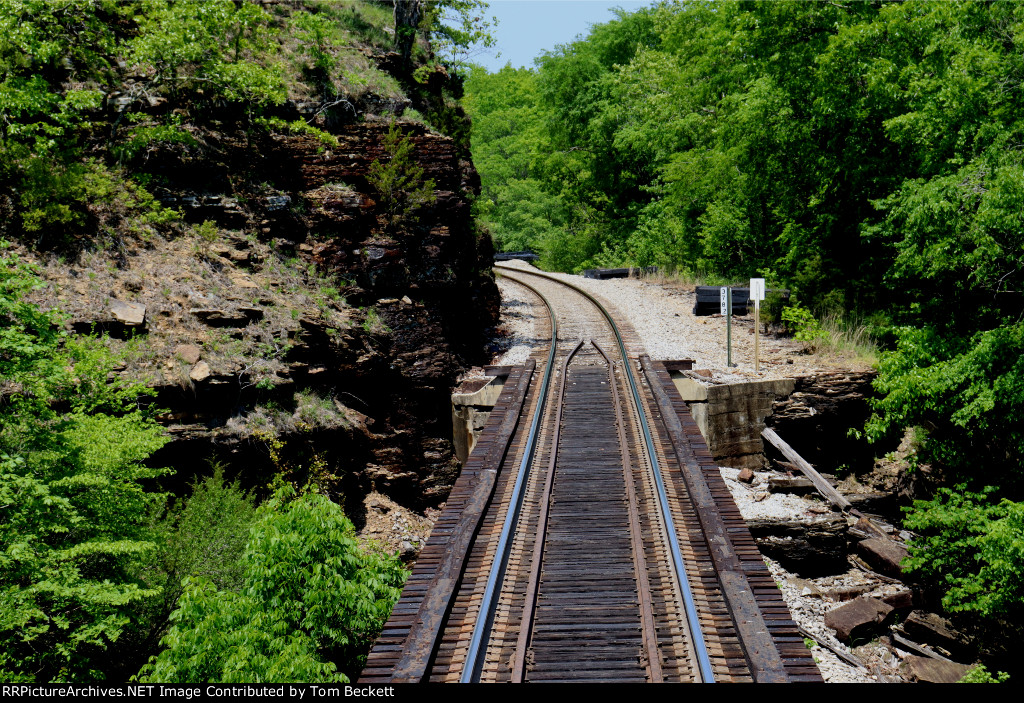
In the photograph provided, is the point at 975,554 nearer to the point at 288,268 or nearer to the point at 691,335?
the point at 691,335

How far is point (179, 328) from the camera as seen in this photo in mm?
11977

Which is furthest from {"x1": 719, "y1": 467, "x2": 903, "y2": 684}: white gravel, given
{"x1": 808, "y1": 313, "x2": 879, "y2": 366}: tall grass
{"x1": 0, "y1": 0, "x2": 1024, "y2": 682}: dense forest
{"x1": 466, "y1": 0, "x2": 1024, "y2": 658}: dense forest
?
{"x1": 808, "y1": 313, "x2": 879, "y2": 366}: tall grass

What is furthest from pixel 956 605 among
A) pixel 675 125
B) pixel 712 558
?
pixel 675 125

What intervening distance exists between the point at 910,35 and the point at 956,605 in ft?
41.7

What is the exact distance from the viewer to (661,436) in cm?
1014

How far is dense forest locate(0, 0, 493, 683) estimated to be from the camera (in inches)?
271

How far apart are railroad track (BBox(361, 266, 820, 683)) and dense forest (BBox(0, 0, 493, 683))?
152cm

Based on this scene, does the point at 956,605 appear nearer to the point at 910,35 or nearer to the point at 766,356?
the point at 766,356

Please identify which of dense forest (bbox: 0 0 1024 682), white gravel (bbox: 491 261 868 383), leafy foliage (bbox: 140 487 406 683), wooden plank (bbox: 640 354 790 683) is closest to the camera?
wooden plank (bbox: 640 354 790 683)

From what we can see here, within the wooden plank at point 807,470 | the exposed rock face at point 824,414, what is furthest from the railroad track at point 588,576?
the exposed rock face at point 824,414

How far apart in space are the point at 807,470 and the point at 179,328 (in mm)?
13018

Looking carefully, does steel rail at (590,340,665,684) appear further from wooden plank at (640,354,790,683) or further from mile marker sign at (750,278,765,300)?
mile marker sign at (750,278,765,300)

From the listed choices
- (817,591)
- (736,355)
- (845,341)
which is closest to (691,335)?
(736,355)

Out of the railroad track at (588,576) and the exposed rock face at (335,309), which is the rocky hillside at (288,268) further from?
the railroad track at (588,576)
